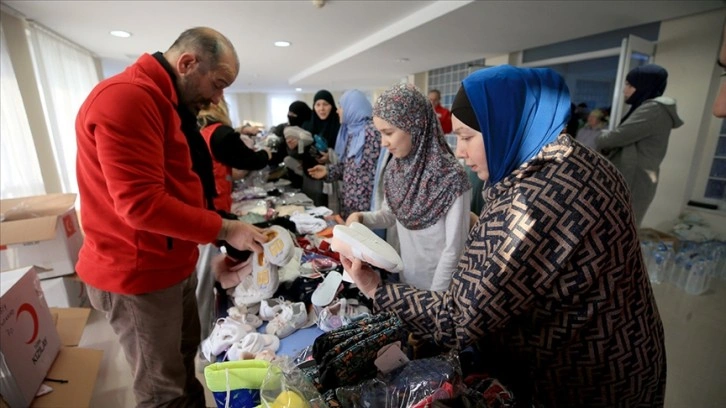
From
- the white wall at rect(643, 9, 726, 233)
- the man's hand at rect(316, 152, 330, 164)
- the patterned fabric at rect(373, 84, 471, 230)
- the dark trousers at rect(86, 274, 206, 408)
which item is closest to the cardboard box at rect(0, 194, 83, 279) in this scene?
the dark trousers at rect(86, 274, 206, 408)

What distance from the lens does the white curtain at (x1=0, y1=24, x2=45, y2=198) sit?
2.63m

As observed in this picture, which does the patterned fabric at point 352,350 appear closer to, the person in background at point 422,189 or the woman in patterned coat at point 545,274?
the woman in patterned coat at point 545,274

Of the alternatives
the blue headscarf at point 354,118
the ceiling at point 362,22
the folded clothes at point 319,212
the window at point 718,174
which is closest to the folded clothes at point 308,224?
the folded clothes at point 319,212

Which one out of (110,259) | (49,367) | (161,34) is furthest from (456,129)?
(161,34)

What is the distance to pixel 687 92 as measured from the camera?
2.91 metres

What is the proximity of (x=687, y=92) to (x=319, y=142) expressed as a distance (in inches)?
130

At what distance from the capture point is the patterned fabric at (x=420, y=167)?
120cm

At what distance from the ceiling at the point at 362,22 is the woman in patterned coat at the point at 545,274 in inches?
90.0

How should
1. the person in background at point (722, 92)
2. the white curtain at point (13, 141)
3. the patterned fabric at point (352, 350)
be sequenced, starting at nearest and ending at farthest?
1. the patterned fabric at point (352, 350)
2. the person in background at point (722, 92)
3. the white curtain at point (13, 141)

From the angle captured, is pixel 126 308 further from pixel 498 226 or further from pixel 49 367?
pixel 498 226

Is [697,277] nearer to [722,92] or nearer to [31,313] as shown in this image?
[722,92]

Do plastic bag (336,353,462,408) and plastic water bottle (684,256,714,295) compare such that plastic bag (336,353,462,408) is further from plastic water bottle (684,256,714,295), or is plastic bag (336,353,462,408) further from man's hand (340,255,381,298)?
plastic water bottle (684,256,714,295)

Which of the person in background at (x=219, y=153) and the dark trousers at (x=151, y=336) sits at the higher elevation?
the person in background at (x=219, y=153)

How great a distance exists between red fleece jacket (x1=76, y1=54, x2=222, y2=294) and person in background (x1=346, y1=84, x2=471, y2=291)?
0.60m
